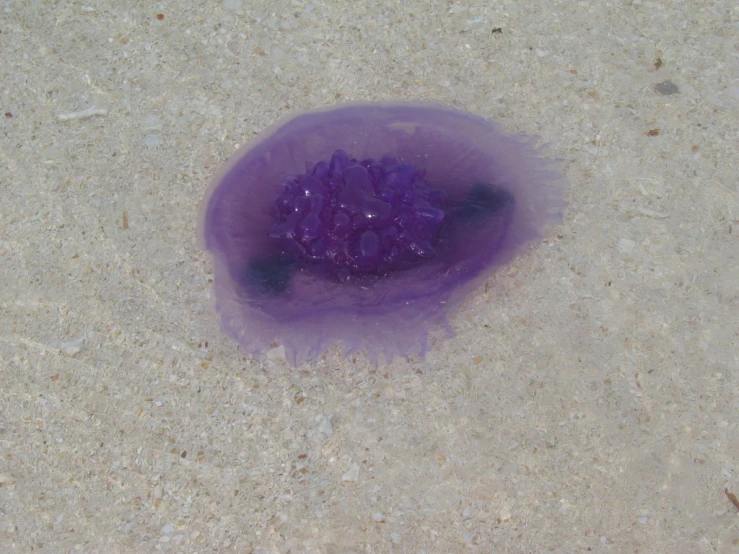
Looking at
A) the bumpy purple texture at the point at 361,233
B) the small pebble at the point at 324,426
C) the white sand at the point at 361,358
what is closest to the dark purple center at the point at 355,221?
the bumpy purple texture at the point at 361,233

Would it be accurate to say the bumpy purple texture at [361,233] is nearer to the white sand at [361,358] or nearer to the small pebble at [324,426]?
the white sand at [361,358]

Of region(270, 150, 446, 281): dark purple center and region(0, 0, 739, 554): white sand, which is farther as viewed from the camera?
region(270, 150, 446, 281): dark purple center

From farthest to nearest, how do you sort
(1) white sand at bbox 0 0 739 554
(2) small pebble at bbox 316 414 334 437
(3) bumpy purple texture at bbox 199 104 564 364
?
(3) bumpy purple texture at bbox 199 104 564 364 → (2) small pebble at bbox 316 414 334 437 → (1) white sand at bbox 0 0 739 554

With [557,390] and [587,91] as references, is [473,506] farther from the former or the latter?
[587,91]

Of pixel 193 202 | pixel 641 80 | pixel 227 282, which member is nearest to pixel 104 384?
pixel 227 282

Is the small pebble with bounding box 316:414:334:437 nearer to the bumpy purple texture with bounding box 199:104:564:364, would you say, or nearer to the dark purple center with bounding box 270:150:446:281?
the bumpy purple texture with bounding box 199:104:564:364

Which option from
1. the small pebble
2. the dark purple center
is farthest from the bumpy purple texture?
the small pebble

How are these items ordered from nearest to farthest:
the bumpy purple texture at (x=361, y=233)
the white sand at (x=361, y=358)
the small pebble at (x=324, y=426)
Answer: the white sand at (x=361, y=358) → the small pebble at (x=324, y=426) → the bumpy purple texture at (x=361, y=233)

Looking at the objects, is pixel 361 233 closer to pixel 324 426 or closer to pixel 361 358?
pixel 361 358
